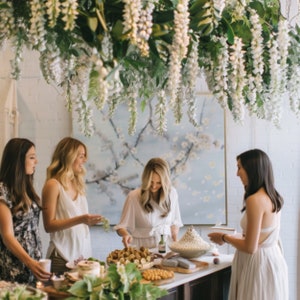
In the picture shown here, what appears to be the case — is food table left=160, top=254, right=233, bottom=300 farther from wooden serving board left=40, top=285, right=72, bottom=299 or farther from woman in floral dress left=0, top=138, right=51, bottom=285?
woman in floral dress left=0, top=138, right=51, bottom=285

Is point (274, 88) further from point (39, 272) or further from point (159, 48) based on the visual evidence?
point (39, 272)

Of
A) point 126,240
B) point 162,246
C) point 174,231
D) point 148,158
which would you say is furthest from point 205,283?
point 148,158

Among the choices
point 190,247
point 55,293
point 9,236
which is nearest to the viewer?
point 55,293

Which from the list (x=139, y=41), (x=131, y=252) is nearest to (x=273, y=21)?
(x=139, y=41)

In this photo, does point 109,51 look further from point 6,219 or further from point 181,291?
point 181,291

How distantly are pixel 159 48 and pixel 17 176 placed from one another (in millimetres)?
1896

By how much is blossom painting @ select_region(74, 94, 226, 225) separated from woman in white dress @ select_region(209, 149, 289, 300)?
1.48 metres

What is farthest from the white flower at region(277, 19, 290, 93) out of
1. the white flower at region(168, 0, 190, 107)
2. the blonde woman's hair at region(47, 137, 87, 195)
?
the blonde woman's hair at region(47, 137, 87, 195)

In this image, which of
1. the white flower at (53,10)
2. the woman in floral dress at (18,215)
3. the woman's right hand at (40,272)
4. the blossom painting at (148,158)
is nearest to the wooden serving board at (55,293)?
the woman's right hand at (40,272)

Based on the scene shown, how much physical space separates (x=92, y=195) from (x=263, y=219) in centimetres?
208

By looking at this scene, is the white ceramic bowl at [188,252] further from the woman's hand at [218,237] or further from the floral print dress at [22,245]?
the floral print dress at [22,245]

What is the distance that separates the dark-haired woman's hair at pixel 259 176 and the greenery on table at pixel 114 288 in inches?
55.6

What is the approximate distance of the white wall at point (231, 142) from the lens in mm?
4680

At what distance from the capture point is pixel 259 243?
3.10 m
